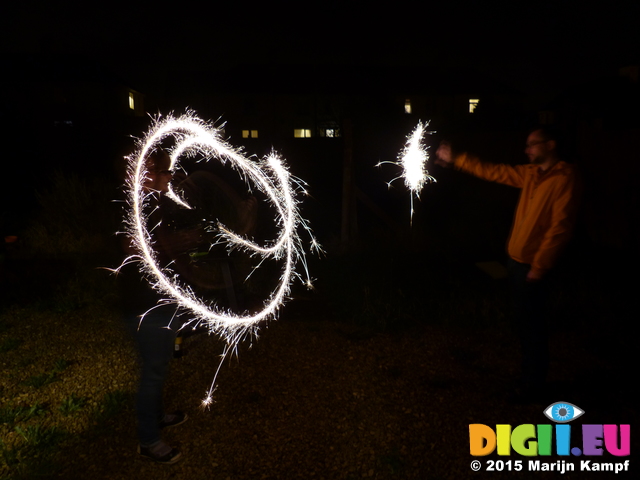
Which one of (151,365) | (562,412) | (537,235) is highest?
(537,235)

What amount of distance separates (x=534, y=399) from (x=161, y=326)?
2.68 metres

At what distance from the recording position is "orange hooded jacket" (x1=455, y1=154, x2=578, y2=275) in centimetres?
329

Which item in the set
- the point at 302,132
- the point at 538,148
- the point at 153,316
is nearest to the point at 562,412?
the point at 538,148

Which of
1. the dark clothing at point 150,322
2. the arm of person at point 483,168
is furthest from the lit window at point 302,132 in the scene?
the dark clothing at point 150,322

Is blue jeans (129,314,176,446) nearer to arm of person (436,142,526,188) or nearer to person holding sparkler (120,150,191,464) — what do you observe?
person holding sparkler (120,150,191,464)

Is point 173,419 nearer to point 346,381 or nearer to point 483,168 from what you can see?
point 346,381

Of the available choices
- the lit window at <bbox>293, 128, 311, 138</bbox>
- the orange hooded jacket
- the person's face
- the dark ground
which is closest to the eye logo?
the dark ground

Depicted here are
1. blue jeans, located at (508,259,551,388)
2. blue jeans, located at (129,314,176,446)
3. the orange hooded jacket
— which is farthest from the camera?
blue jeans, located at (508,259,551,388)

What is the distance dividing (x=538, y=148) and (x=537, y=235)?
0.58m

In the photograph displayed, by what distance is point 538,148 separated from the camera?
3.41 metres

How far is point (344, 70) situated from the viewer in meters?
41.5

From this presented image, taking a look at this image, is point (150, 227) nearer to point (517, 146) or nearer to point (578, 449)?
point (578, 449)

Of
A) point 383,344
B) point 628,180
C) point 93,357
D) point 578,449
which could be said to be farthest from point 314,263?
point 578,449

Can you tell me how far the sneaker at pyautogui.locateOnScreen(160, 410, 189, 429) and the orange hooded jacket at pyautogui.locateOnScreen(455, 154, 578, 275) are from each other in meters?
2.61
